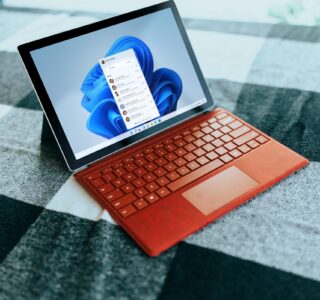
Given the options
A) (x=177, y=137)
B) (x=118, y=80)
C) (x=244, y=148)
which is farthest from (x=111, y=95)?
(x=244, y=148)

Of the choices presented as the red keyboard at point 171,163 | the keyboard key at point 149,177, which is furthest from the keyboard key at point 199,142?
the keyboard key at point 149,177

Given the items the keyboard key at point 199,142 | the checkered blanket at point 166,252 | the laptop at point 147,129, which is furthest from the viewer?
the keyboard key at point 199,142

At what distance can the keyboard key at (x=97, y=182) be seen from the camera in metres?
0.61

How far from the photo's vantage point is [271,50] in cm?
100

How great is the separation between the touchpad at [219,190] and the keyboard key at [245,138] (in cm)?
7

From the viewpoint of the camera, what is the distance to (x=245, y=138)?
27.1 inches

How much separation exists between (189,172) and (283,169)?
140 mm

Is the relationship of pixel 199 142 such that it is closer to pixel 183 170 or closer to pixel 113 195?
pixel 183 170

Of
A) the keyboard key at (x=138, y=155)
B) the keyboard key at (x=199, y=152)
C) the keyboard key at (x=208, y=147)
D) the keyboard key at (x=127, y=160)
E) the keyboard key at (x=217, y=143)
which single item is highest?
the keyboard key at (x=127, y=160)

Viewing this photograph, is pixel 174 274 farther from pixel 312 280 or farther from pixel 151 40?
pixel 151 40

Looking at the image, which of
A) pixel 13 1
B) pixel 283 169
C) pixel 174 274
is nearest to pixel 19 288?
pixel 174 274

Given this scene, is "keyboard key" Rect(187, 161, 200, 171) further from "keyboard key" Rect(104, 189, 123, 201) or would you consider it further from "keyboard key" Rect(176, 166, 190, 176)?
"keyboard key" Rect(104, 189, 123, 201)

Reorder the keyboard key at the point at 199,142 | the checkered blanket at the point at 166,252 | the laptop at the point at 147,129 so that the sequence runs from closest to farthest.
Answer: the checkered blanket at the point at 166,252, the laptop at the point at 147,129, the keyboard key at the point at 199,142

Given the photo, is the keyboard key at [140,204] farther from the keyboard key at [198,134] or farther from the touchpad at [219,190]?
the keyboard key at [198,134]
